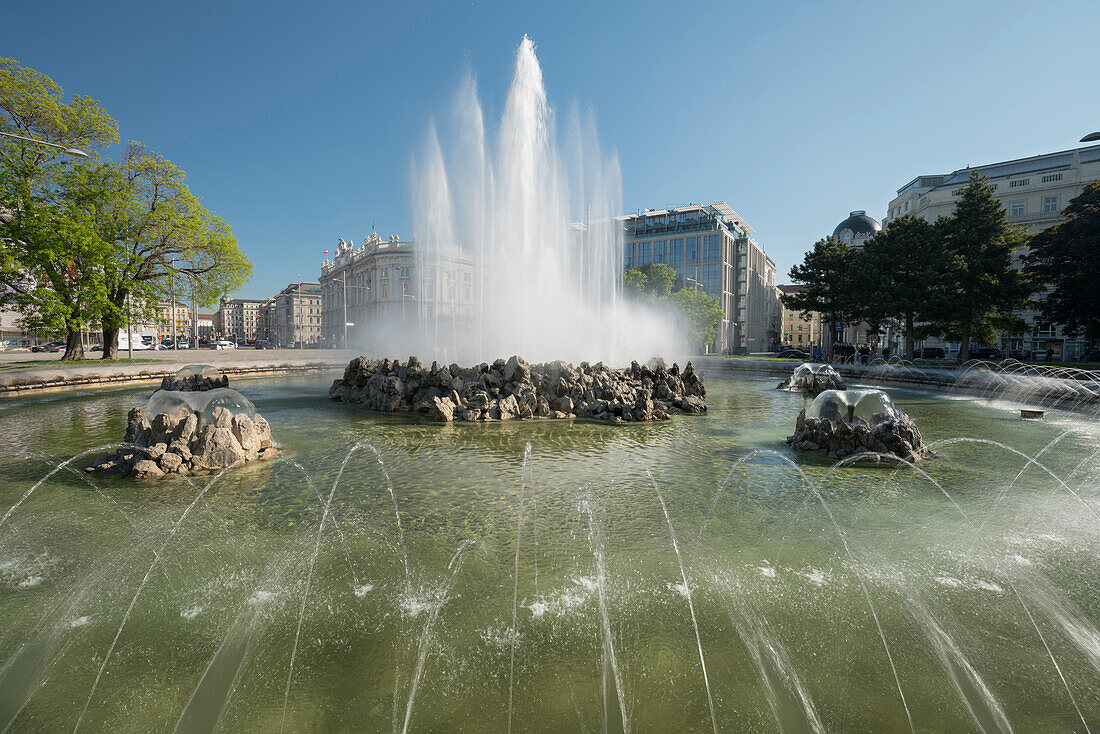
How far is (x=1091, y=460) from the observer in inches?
408

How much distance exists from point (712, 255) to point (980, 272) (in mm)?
50726

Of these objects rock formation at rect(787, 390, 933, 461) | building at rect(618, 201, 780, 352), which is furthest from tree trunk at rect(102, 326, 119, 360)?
building at rect(618, 201, 780, 352)

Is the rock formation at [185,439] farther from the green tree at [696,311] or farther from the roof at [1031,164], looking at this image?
the roof at [1031,164]

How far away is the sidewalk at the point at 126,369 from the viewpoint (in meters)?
20.9

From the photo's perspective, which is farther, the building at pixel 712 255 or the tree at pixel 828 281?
the building at pixel 712 255

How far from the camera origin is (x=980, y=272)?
108ft

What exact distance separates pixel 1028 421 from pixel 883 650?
16.7m

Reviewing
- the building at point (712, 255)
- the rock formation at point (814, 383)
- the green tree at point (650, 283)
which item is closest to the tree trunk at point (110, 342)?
the rock formation at point (814, 383)

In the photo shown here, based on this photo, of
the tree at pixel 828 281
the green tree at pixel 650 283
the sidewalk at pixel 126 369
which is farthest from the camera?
the green tree at pixel 650 283

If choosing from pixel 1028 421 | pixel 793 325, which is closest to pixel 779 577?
pixel 1028 421

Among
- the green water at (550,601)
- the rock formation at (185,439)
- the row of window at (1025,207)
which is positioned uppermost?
the row of window at (1025,207)

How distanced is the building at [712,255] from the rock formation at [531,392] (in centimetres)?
6190

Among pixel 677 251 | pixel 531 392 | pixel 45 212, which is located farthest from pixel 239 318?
pixel 531 392

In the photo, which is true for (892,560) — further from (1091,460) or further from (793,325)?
(793,325)
